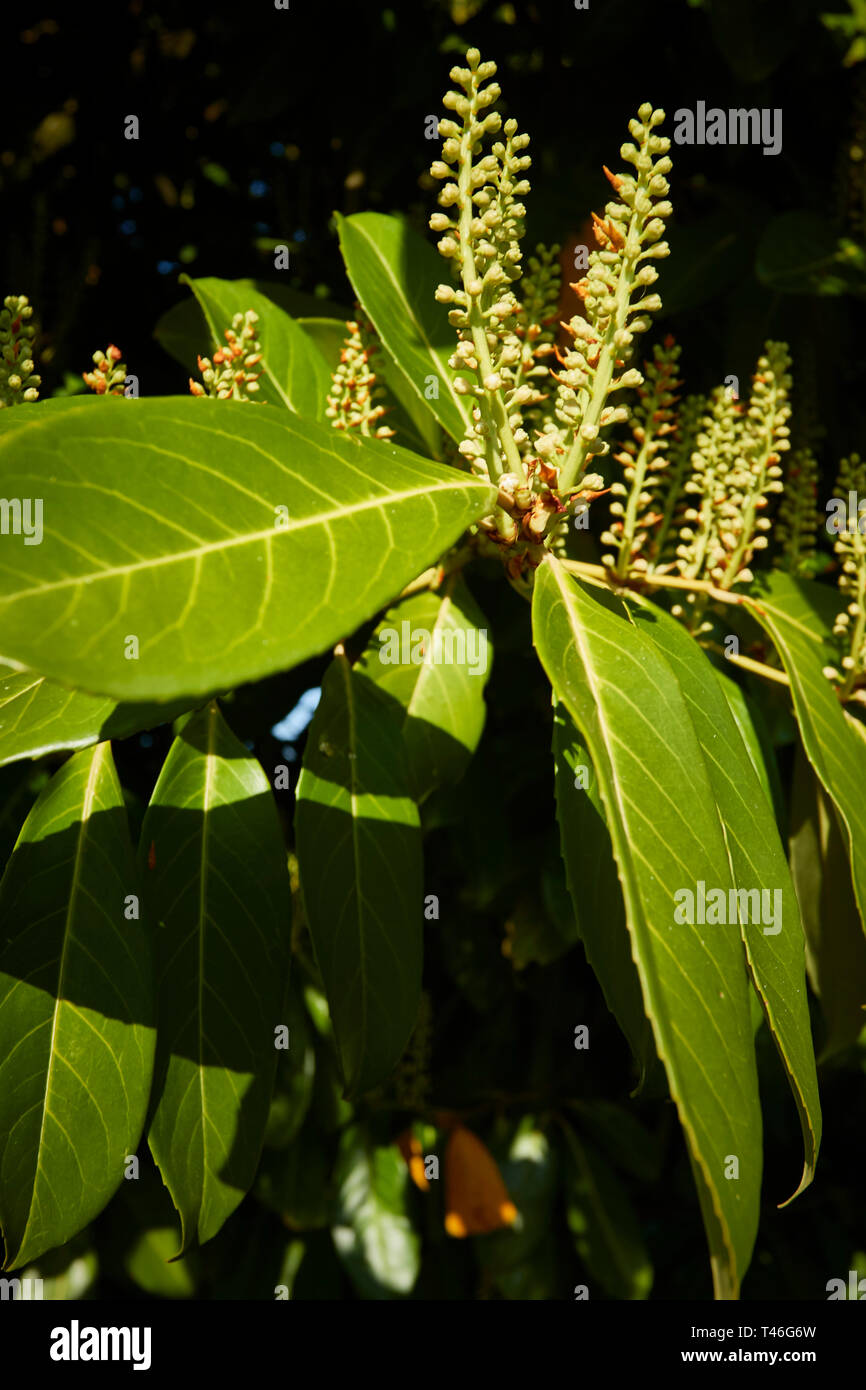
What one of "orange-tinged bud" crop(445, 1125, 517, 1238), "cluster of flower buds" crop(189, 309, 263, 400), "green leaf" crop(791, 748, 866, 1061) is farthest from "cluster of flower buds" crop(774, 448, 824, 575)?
"orange-tinged bud" crop(445, 1125, 517, 1238)

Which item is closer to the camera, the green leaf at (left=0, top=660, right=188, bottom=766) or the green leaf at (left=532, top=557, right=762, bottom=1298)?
the green leaf at (left=532, top=557, right=762, bottom=1298)

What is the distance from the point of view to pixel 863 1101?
266cm

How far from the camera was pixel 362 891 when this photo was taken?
1.14 metres

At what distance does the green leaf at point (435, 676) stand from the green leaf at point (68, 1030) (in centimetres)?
43

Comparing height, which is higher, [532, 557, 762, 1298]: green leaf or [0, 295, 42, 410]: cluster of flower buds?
[0, 295, 42, 410]: cluster of flower buds

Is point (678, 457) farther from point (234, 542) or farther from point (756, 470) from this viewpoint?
point (234, 542)

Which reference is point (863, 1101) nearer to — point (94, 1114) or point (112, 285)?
point (94, 1114)

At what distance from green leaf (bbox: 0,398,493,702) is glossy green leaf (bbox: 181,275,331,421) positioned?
49 centimetres

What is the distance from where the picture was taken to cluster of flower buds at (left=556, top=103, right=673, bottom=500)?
2.87 feet

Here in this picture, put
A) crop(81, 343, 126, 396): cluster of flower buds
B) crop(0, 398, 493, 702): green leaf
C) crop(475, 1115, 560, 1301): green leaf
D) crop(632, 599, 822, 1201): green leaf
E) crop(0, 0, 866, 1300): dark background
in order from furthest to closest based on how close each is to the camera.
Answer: crop(475, 1115, 560, 1301): green leaf → crop(0, 0, 866, 1300): dark background → crop(81, 343, 126, 396): cluster of flower buds → crop(632, 599, 822, 1201): green leaf → crop(0, 398, 493, 702): green leaf

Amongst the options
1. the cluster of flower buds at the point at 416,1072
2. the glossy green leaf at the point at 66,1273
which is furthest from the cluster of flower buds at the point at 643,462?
the glossy green leaf at the point at 66,1273

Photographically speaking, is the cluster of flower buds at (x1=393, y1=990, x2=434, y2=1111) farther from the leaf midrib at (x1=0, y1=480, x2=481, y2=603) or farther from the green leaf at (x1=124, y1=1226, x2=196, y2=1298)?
the leaf midrib at (x1=0, y1=480, x2=481, y2=603)

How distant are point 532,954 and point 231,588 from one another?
148 centimetres
